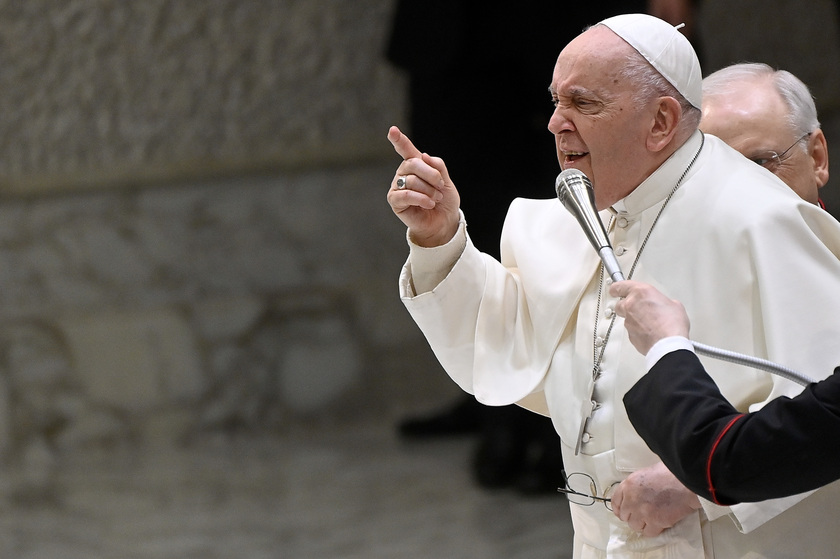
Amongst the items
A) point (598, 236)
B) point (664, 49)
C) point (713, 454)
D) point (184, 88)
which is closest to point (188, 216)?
point (184, 88)

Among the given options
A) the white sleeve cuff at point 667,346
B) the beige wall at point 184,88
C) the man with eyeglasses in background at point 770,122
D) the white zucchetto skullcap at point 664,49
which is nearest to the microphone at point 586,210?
the white sleeve cuff at point 667,346

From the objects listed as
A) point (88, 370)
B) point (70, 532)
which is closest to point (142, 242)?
point (88, 370)

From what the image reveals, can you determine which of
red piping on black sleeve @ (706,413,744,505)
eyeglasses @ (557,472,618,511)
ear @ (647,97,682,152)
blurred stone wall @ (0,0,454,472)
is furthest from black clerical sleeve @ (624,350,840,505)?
blurred stone wall @ (0,0,454,472)

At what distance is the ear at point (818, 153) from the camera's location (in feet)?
7.04

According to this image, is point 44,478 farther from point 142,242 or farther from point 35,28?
point 35,28

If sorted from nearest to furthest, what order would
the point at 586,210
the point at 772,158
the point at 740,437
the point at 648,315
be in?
1. the point at 740,437
2. the point at 648,315
3. the point at 586,210
4. the point at 772,158

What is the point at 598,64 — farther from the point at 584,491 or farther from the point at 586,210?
the point at 584,491

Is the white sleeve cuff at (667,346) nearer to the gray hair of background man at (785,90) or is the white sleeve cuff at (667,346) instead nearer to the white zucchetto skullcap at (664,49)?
the white zucchetto skullcap at (664,49)

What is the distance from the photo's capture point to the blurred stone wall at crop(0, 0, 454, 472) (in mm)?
4594

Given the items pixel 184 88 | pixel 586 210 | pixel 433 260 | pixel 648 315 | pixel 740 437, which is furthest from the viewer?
pixel 184 88

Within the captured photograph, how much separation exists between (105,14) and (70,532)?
2.03 m

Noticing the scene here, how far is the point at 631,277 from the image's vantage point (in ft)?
5.93

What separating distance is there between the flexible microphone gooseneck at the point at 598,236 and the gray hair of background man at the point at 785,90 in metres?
0.65

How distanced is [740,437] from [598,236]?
349mm
